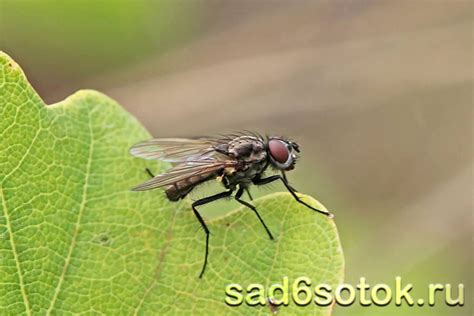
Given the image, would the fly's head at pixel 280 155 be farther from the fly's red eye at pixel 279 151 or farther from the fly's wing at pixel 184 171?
the fly's wing at pixel 184 171

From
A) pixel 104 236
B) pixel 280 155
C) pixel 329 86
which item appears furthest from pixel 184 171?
pixel 329 86

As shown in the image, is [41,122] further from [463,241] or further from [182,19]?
[463,241]

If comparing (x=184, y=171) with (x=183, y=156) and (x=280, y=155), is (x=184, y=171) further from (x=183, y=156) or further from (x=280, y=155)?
(x=280, y=155)

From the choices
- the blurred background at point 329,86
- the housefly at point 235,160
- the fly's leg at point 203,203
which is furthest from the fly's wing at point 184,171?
the blurred background at point 329,86

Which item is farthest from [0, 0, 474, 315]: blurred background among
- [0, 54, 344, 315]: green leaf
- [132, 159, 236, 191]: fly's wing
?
[0, 54, 344, 315]: green leaf

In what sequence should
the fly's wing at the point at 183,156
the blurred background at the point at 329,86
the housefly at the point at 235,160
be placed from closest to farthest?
the fly's wing at the point at 183,156 < the housefly at the point at 235,160 < the blurred background at the point at 329,86

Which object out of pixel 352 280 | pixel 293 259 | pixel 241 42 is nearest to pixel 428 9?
pixel 241 42
